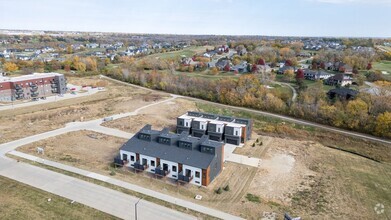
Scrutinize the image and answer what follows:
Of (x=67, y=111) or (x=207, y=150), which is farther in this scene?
(x=67, y=111)

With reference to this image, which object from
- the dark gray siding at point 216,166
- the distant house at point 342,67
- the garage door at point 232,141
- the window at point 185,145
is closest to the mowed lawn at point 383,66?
the distant house at point 342,67

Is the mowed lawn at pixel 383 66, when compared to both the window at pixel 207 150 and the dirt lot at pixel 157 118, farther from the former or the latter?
the window at pixel 207 150

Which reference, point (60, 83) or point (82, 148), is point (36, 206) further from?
point (60, 83)

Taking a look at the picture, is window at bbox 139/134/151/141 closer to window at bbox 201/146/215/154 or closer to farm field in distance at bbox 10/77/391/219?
farm field in distance at bbox 10/77/391/219

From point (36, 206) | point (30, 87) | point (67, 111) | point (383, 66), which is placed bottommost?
point (36, 206)

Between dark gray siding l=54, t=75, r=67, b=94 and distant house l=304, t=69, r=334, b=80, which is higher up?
distant house l=304, t=69, r=334, b=80

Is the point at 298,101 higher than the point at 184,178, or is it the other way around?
the point at 298,101

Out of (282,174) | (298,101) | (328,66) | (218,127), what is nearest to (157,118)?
(218,127)

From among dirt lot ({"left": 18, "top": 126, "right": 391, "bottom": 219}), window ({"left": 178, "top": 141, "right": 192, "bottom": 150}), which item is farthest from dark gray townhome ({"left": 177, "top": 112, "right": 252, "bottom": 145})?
window ({"left": 178, "top": 141, "right": 192, "bottom": 150})
